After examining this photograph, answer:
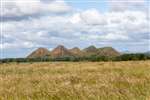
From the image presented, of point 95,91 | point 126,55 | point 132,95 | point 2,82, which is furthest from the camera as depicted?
point 126,55

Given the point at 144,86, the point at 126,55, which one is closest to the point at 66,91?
the point at 144,86

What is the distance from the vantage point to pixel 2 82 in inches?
431

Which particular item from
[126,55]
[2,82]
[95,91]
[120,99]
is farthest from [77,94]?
[126,55]

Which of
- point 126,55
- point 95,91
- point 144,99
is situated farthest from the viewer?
point 126,55

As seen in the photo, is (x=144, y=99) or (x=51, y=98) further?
(x=51, y=98)

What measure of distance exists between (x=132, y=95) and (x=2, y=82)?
15.9 feet

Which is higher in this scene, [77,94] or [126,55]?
[77,94]

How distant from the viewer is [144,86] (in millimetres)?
8758

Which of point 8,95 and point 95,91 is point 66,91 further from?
point 8,95

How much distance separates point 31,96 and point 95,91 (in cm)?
143

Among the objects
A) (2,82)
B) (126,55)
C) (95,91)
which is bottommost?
(126,55)

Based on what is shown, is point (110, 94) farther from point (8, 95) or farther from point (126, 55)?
point (126, 55)

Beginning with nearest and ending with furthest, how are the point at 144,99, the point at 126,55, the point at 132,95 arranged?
the point at 144,99
the point at 132,95
the point at 126,55

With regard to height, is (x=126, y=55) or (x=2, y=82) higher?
(x=2, y=82)
